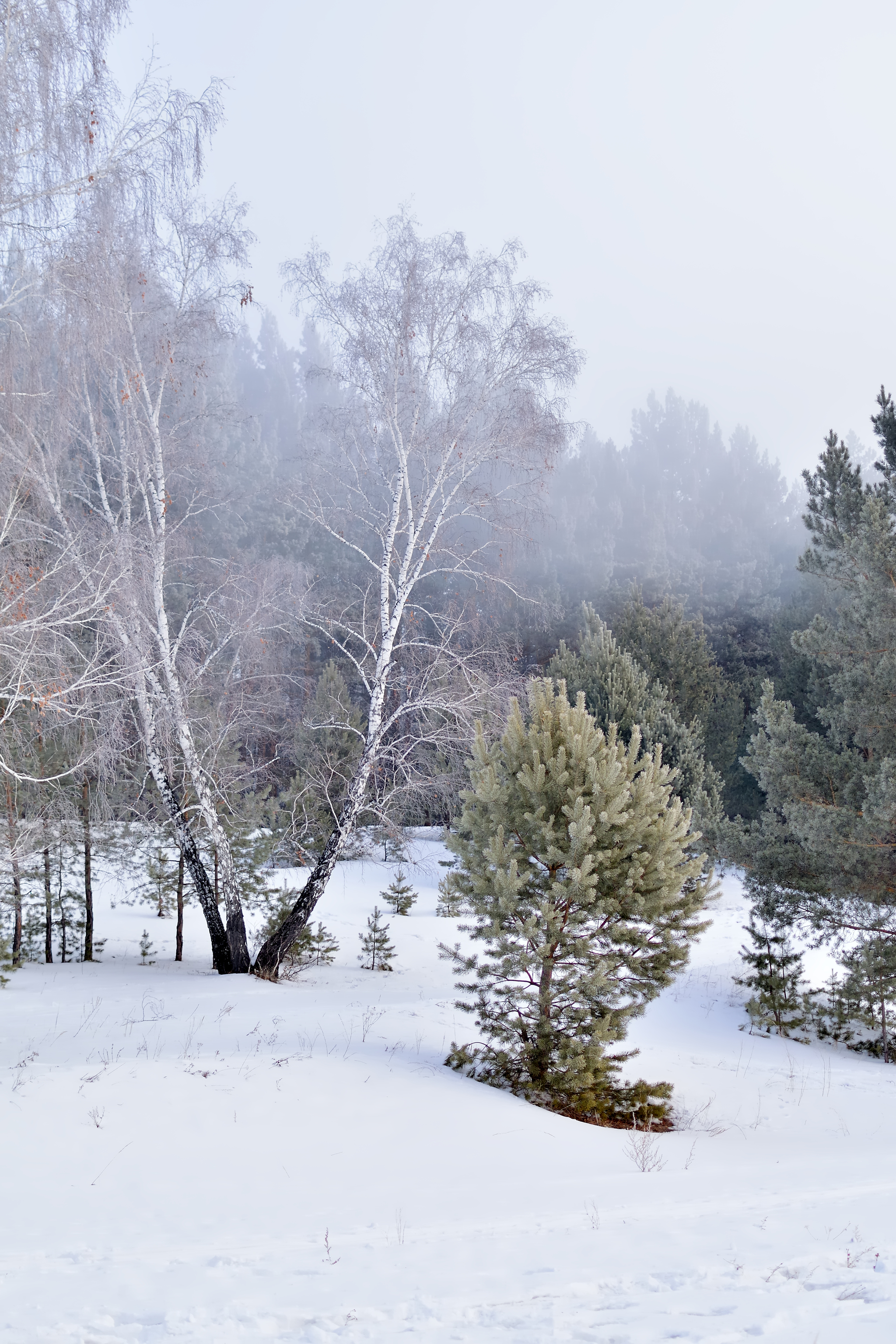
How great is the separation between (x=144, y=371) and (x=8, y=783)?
563 cm

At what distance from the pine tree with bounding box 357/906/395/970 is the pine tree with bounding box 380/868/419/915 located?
198cm

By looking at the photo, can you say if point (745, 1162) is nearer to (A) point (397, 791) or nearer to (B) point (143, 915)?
(A) point (397, 791)

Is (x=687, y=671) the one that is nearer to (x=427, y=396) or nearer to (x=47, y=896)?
(x=427, y=396)

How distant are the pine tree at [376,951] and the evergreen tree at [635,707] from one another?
25.1 ft

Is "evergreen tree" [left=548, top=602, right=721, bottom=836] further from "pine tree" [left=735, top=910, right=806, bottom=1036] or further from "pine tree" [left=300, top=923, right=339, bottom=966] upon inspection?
"pine tree" [left=300, top=923, right=339, bottom=966]

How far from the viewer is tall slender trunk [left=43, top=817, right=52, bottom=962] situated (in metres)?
10.0

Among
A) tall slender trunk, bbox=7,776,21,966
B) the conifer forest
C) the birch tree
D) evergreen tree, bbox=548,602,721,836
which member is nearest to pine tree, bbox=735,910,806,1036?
the conifer forest

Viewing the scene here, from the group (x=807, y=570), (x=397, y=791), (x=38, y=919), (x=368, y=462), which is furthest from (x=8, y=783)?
(x=807, y=570)

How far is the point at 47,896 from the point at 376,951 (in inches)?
196

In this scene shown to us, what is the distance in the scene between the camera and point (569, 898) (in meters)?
5.55

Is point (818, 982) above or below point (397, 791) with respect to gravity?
below

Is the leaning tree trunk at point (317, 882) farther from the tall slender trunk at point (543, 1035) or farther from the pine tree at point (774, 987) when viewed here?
the pine tree at point (774, 987)

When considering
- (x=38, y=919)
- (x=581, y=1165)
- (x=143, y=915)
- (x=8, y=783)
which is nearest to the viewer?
(x=581, y=1165)

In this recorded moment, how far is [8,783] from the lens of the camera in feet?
32.4
